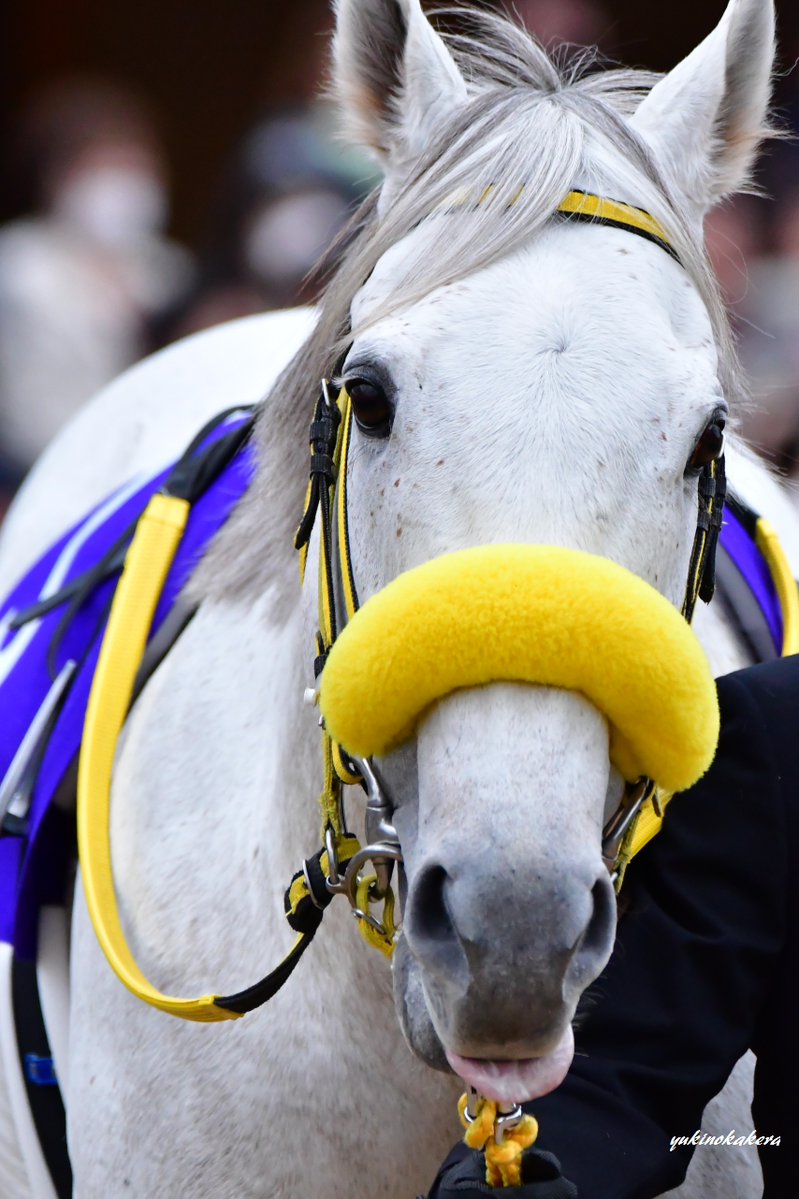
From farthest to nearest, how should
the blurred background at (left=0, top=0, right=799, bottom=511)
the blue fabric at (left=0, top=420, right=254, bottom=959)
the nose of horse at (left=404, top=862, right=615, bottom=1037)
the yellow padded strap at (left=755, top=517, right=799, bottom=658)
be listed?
the blurred background at (left=0, top=0, right=799, bottom=511), the blue fabric at (left=0, top=420, right=254, bottom=959), the yellow padded strap at (left=755, top=517, right=799, bottom=658), the nose of horse at (left=404, top=862, right=615, bottom=1037)

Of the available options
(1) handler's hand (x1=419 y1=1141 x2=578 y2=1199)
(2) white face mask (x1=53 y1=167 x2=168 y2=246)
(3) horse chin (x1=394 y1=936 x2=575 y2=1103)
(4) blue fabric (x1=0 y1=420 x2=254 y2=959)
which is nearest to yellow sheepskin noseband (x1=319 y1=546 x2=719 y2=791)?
(3) horse chin (x1=394 y1=936 x2=575 y2=1103)

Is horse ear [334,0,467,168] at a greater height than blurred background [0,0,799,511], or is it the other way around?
horse ear [334,0,467,168]

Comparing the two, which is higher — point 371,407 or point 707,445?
point 371,407

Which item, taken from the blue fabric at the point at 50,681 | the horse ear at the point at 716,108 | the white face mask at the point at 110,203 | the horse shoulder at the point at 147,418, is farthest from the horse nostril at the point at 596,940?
→ the white face mask at the point at 110,203

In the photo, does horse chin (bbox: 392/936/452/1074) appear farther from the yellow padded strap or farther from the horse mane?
the yellow padded strap

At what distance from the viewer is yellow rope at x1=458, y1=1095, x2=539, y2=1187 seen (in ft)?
4.61

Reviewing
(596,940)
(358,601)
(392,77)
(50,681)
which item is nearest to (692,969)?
(596,940)

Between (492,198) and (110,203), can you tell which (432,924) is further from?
(110,203)

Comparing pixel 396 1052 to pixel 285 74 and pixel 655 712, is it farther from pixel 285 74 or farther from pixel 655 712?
pixel 285 74

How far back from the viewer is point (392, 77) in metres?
Answer: 1.94

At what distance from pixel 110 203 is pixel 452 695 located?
15.9ft

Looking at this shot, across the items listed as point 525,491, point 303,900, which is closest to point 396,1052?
point 303,900

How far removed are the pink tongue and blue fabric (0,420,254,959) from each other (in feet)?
3.61

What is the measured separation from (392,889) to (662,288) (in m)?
0.73
